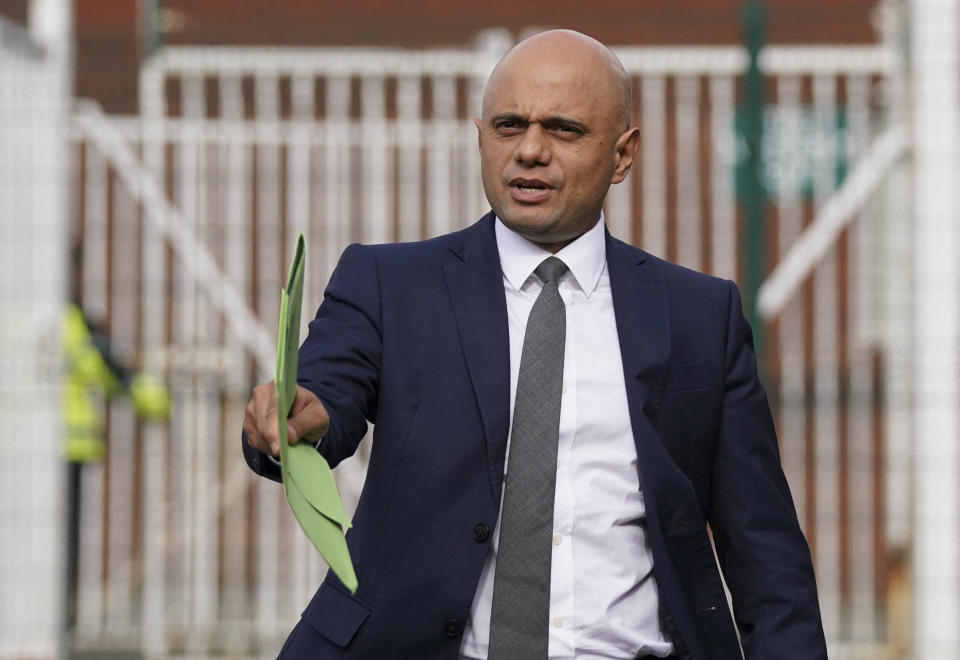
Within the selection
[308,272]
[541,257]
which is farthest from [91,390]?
[541,257]

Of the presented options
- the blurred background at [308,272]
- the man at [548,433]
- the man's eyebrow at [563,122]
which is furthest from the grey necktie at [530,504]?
the blurred background at [308,272]

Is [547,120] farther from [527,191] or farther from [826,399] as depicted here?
[826,399]

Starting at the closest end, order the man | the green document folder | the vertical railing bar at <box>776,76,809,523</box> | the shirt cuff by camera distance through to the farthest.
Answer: the green document folder < the shirt cuff < the man < the vertical railing bar at <box>776,76,809,523</box>

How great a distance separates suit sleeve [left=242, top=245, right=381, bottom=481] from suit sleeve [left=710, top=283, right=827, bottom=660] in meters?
0.53

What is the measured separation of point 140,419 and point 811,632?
4807 mm

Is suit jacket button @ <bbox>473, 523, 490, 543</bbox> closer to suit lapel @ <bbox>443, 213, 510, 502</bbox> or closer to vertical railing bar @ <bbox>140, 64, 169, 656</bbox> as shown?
suit lapel @ <bbox>443, 213, 510, 502</bbox>

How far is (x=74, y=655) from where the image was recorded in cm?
677

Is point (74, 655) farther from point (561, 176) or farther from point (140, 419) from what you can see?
point (561, 176)

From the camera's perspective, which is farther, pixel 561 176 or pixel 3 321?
pixel 3 321

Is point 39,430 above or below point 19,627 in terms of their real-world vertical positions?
above

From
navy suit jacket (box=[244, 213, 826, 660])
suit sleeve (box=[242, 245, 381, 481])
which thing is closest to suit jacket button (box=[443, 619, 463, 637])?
navy suit jacket (box=[244, 213, 826, 660])

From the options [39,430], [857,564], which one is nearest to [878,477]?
[857,564]

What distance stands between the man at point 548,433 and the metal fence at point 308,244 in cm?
423

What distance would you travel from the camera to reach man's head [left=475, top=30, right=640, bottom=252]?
2.49m
